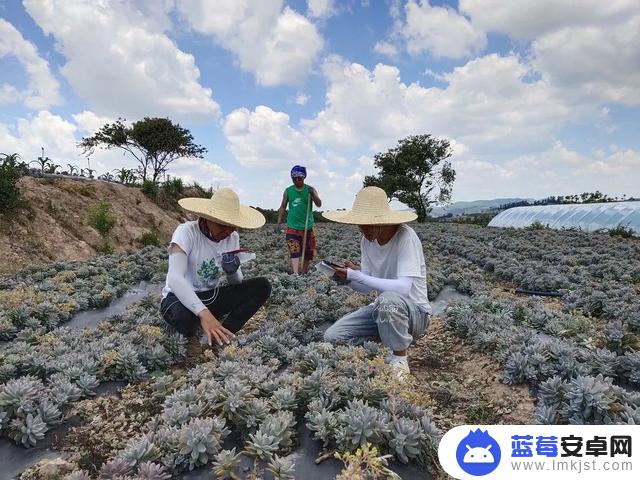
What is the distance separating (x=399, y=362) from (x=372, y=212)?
1364 millimetres

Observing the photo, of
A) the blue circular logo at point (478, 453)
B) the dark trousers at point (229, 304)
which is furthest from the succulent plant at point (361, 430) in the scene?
the dark trousers at point (229, 304)

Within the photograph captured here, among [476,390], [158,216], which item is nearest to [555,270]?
[476,390]

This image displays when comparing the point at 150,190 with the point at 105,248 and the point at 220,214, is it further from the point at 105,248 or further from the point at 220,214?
the point at 220,214

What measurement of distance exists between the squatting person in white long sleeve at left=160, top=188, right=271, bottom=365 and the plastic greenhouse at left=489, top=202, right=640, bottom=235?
20.9m

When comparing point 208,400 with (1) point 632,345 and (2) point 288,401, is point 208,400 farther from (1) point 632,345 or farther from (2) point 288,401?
(1) point 632,345

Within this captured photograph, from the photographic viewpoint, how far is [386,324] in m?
4.09

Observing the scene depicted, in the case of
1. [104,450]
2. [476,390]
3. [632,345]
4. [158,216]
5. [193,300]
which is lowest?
[104,450]

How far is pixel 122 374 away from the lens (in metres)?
4.18

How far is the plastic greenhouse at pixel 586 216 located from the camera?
2153 cm

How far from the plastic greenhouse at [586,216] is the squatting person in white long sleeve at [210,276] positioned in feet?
68.7

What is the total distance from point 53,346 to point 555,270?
8642 millimetres

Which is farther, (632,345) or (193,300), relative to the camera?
(632,345)

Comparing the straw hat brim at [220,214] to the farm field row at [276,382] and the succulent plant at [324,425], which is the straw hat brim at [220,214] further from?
the succulent plant at [324,425]

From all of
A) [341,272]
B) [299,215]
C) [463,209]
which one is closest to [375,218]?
[341,272]
